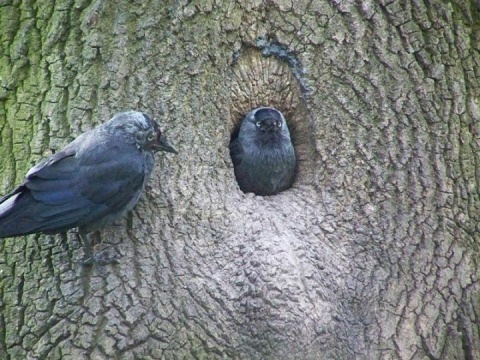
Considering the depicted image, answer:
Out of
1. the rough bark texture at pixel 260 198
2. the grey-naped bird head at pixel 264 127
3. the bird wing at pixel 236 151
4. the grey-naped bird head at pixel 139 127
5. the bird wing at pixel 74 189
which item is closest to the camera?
the bird wing at pixel 74 189

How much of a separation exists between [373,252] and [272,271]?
628mm

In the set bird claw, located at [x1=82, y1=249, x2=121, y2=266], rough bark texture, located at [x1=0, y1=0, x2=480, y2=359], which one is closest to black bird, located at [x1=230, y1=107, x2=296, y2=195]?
rough bark texture, located at [x1=0, y1=0, x2=480, y2=359]

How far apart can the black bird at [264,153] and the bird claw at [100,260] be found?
4.61 ft

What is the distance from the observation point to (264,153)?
18.2 feet

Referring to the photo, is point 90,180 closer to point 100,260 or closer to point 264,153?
point 100,260

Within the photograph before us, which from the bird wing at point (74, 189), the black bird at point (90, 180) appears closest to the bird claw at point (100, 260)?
the black bird at point (90, 180)

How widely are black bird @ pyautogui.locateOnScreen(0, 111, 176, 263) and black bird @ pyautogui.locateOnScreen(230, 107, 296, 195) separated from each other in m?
1.03

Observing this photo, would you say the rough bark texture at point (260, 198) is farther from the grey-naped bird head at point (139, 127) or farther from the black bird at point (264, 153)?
the black bird at point (264, 153)

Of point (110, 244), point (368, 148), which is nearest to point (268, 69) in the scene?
point (368, 148)

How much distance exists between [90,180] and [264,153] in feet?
5.10

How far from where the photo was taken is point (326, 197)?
477cm

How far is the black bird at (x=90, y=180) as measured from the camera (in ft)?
13.6

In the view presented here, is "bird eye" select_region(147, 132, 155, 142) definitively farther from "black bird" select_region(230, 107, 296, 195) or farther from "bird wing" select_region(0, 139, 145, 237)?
"black bird" select_region(230, 107, 296, 195)

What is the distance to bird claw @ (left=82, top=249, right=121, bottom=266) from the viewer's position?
4207 millimetres
